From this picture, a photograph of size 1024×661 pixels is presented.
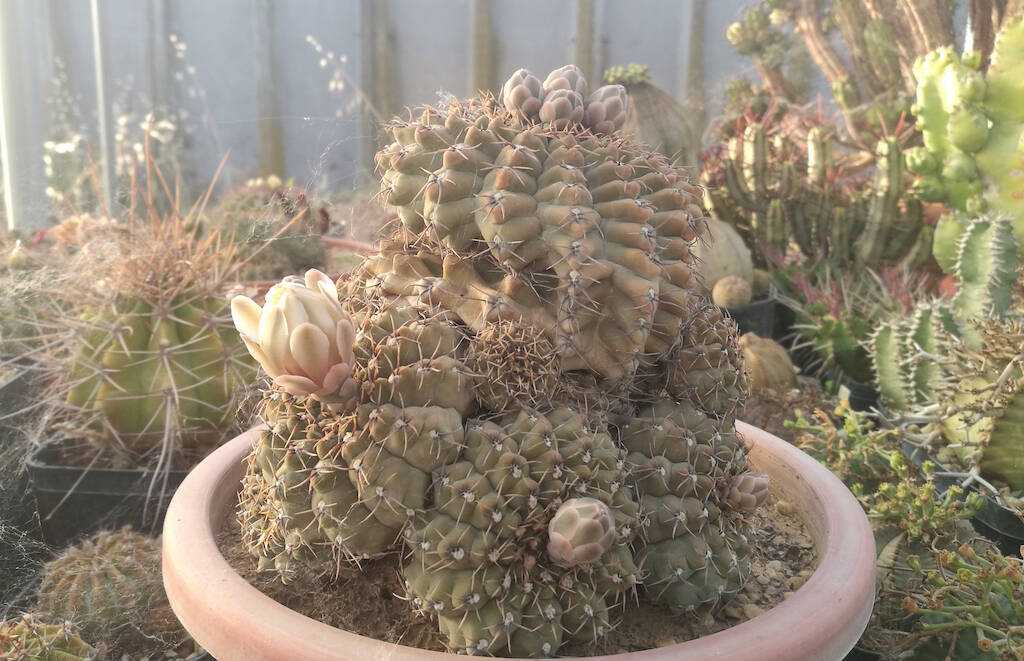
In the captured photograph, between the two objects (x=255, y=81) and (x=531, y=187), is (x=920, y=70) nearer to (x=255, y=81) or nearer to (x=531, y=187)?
(x=531, y=187)

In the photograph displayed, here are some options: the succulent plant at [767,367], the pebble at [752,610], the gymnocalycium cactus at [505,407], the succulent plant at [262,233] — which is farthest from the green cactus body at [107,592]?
the succulent plant at [767,367]

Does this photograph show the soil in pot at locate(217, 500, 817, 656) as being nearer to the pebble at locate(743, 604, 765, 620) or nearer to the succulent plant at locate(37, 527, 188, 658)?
the pebble at locate(743, 604, 765, 620)

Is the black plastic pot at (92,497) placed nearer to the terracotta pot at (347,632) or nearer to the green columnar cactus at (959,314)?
the terracotta pot at (347,632)

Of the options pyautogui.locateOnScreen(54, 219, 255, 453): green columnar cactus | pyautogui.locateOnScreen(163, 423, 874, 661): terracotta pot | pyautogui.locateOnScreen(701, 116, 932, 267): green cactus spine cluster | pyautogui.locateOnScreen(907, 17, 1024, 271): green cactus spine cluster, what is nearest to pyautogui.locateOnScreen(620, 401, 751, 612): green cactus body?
pyautogui.locateOnScreen(163, 423, 874, 661): terracotta pot

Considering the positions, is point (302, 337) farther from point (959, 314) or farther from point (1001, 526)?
point (959, 314)

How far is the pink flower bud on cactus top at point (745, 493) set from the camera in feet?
3.54

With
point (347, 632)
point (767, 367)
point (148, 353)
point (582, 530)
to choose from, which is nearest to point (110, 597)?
point (148, 353)

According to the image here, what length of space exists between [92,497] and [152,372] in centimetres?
32

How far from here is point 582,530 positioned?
84 centimetres

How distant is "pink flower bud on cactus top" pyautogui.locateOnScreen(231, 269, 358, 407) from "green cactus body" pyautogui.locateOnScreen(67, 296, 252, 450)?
96cm

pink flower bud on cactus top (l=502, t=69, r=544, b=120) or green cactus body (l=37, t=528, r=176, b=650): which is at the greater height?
pink flower bud on cactus top (l=502, t=69, r=544, b=120)

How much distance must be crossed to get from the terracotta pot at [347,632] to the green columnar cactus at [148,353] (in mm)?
563

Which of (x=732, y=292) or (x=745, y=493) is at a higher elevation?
(x=745, y=493)

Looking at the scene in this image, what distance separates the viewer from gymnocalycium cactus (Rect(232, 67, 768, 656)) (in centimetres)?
89
